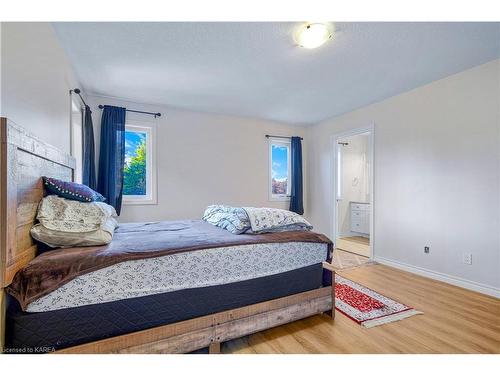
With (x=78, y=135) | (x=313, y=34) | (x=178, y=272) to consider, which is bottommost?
(x=178, y=272)

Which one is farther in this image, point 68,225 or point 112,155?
point 112,155

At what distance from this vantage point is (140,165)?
3.60 metres

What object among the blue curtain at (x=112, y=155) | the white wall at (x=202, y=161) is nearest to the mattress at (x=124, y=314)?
the blue curtain at (x=112, y=155)

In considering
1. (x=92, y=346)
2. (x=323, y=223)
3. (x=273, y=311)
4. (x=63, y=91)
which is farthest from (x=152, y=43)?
(x=323, y=223)

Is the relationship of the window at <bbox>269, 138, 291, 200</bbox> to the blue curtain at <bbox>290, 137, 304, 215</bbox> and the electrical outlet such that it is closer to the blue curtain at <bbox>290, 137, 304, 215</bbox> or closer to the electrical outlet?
the blue curtain at <bbox>290, 137, 304, 215</bbox>

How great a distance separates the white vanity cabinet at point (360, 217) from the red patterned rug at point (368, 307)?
2.73m

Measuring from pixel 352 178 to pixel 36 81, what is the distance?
215 inches

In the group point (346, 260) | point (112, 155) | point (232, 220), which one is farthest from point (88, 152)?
point (346, 260)

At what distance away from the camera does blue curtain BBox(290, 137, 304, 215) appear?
471 cm

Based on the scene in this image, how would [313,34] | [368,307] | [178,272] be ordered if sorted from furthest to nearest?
[368,307]
[313,34]
[178,272]

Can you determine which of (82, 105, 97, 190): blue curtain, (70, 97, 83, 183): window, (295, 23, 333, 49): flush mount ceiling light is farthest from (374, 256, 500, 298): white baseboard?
(70, 97, 83, 183): window

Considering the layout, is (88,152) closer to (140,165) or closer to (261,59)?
(140,165)

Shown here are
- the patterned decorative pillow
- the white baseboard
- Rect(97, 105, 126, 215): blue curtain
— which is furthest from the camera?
Rect(97, 105, 126, 215): blue curtain

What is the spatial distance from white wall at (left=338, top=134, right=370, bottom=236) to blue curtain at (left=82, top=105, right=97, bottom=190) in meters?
4.76
